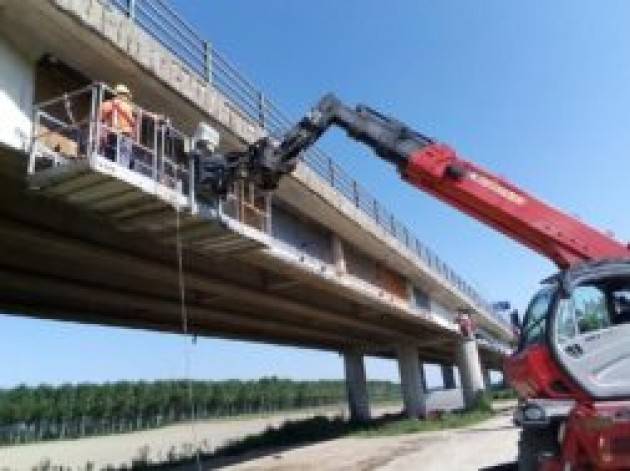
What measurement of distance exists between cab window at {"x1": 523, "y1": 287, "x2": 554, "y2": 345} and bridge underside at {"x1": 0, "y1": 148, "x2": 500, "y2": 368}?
24.1 ft

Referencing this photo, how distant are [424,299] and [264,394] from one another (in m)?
99.6

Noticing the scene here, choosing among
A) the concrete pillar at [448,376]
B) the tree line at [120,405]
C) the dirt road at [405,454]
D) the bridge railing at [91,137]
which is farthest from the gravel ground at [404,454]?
the concrete pillar at [448,376]

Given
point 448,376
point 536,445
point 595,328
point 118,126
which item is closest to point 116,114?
point 118,126

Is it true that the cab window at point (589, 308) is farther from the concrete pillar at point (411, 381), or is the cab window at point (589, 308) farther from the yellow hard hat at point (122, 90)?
the concrete pillar at point (411, 381)

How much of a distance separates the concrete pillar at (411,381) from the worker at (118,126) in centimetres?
3530

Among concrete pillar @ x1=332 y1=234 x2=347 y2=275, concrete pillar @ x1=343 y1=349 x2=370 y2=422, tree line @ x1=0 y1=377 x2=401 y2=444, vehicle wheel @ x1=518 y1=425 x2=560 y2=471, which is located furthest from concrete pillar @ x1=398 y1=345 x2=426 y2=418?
tree line @ x1=0 y1=377 x2=401 y2=444

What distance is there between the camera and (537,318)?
400 inches

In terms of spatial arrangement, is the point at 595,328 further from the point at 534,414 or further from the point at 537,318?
the point at 534,414

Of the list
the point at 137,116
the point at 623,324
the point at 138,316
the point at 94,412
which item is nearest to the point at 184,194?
the point at 137,116

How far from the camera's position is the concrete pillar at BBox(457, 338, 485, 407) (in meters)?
48.1

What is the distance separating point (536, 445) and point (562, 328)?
1526 millimetres

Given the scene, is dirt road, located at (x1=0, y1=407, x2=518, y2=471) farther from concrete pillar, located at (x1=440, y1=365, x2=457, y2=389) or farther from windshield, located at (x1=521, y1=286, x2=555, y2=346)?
concrete pillar, located at (x1=440, y1=365, x2=457, y2=389)

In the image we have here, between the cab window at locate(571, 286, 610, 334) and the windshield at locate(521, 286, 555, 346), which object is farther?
the windshield at locate(521, 286, 555, 346)

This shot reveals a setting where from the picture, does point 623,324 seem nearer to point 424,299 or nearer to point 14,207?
point 14,207
